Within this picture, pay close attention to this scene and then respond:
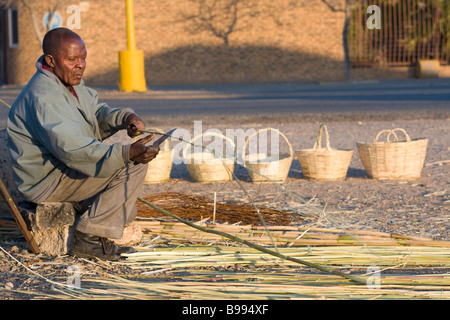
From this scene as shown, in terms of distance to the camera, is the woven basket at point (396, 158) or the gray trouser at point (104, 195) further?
the woven basket at point (396, 158)

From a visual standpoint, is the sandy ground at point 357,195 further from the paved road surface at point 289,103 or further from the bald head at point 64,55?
the paved road surface at point 289,103

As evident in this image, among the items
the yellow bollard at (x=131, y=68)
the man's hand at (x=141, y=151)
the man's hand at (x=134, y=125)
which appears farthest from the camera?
the yellow bollard at (x=131, y=68)

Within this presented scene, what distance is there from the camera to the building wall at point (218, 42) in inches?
825

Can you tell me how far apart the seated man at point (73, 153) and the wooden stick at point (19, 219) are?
0.10m

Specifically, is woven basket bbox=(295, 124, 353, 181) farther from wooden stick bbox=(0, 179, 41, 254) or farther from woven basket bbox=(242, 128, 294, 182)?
wooden stick bbox=(0, 179, 41, 254)

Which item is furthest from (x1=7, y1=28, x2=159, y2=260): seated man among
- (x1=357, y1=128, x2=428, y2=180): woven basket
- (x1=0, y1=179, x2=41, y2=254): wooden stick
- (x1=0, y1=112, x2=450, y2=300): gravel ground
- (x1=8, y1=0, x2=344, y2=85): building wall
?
(x1=8, y1=0, x2=344, y2=85): building wall

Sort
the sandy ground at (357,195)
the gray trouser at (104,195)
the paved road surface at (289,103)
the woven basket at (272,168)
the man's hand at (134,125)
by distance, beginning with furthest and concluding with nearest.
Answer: the paved road surface at (289,103) → the woven basket at (272,168) → the sandy ground at (357,195) → the man's hand at (134,125) → the gray trouser at (104,195)

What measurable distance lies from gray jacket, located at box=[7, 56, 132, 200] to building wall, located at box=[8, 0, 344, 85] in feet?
57.0

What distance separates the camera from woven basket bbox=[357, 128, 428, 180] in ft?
20.3

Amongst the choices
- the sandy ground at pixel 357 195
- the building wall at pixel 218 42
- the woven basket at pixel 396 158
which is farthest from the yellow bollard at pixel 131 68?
the woven basket at pixel 396 158

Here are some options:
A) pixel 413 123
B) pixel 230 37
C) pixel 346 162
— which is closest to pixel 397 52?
pixel 230 37

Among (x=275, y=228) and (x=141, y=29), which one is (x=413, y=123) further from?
(x=141, y=29)

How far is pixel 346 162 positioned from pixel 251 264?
2.79m

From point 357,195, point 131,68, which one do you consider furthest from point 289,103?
point 357,195
